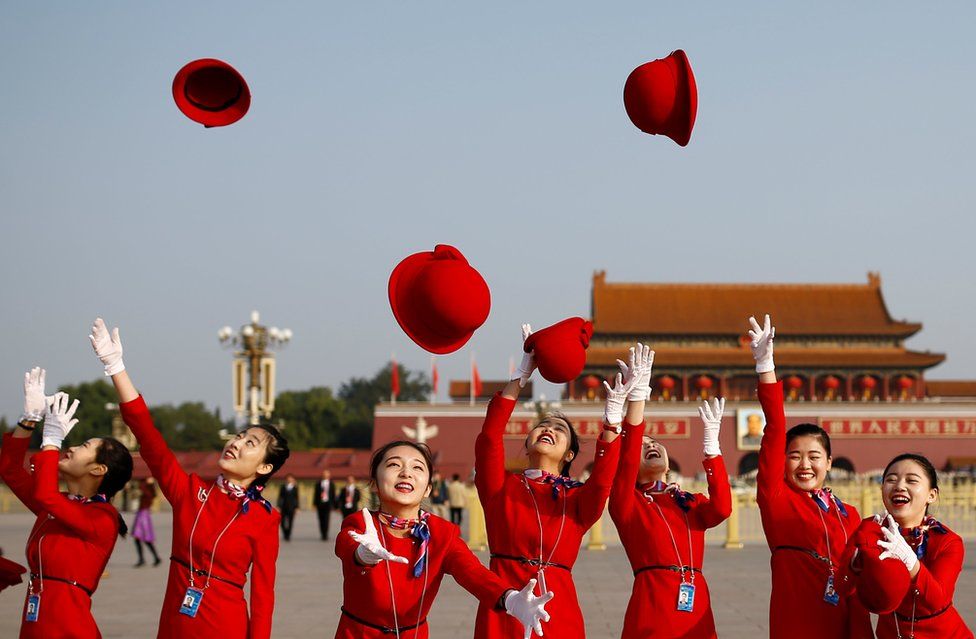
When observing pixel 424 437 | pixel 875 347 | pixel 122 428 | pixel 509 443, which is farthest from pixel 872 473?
pixel 122 428

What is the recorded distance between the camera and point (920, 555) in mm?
3932

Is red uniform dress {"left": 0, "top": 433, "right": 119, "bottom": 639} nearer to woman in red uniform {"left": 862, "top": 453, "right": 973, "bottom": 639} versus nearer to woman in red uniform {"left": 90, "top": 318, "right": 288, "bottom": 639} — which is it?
woman in red uniform {"left": 90, "top": 318, "right": 288, "bottom": 639}

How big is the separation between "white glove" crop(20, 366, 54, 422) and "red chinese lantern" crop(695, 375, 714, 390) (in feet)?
134

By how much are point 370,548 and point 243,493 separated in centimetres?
77

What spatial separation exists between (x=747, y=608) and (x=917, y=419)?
116ft

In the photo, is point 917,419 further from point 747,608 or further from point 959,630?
point 959,630

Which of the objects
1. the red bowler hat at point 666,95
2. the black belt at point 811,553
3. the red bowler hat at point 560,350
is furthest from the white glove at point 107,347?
the black belt at point 811,553

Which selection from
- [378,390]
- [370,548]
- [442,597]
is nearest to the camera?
[370,548]

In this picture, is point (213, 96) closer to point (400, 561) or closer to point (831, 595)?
point (400, 561)

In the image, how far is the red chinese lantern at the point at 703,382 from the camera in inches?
1729

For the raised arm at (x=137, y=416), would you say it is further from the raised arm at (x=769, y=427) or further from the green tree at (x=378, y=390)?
the green tree at (x=378, y=390)

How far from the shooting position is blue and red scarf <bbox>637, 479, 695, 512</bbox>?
177 inches

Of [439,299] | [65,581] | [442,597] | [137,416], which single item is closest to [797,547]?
[439,299]

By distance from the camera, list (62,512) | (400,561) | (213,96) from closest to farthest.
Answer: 1. (400,561)
2. (62,512)
3. (213,96)
